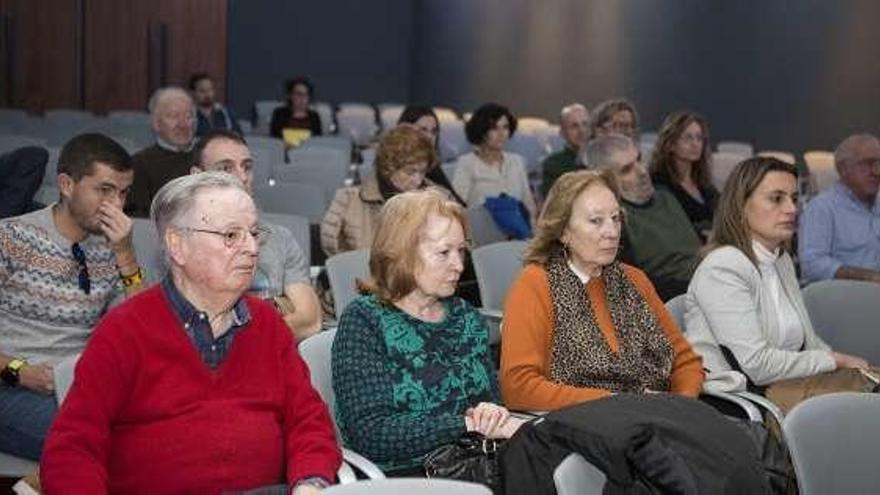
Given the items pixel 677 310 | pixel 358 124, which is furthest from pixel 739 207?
pixel 358 124

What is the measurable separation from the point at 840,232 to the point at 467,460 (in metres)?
3.28

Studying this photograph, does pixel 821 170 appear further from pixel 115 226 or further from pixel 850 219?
pixel 115 226

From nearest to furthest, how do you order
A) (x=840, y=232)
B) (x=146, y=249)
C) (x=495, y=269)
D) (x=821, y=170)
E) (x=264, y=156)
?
(x=146, y=249), (x=495, y=269), (x=840, y=232), (x=264, y=156), (x=821, y=170)

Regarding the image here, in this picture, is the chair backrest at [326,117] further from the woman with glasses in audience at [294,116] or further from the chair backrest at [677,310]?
the chair backrest at [677,310]

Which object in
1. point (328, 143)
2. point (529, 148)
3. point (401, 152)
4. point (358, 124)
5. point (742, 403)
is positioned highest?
point (401, 152)

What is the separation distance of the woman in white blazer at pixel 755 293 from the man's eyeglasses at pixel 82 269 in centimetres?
184

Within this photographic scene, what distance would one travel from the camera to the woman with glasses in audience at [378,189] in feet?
18.1

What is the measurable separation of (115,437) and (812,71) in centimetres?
1139

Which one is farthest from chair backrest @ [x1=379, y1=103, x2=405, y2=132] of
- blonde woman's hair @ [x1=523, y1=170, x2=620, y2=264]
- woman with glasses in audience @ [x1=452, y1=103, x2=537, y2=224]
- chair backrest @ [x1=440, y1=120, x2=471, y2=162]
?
blonde woman's hair @ [x1=523, y1=170, x2=620, y2=264]

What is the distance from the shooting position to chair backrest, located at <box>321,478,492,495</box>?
2.25 metres

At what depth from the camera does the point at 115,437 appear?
111 inches

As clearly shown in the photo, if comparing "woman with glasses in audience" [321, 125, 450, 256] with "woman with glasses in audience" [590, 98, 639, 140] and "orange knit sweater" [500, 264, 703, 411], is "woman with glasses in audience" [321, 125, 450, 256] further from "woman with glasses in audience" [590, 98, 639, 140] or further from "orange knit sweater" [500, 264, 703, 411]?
"woman with glasses in audience" [590, 98, 639, 140]

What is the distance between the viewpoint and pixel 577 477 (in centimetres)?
257

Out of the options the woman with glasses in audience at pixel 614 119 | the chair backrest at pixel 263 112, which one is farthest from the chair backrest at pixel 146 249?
the chair backrest at pixel 263 112
